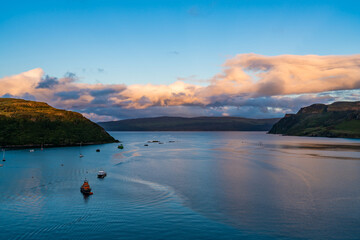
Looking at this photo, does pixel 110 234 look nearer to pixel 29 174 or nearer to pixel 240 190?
pixel 240 190

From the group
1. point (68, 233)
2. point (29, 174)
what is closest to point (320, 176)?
point (68, 233)

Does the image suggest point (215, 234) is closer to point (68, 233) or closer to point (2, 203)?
point (68, 233)

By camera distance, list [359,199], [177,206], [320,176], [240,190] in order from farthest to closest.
Answer: [320,176] < [240,190] < [359,199] < [177,206]

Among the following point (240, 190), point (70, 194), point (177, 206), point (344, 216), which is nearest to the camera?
point (344, 216)

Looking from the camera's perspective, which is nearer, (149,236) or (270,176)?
(149,236)

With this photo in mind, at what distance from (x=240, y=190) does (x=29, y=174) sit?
80099 mm

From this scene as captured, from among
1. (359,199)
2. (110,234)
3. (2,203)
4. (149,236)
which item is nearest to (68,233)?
(110,234)

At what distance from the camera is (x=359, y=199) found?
214 ft

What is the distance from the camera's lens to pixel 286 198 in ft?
220

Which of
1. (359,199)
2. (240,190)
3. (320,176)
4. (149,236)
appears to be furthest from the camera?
(320,176)

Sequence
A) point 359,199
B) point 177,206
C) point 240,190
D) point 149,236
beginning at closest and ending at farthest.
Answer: point 149,236 < point 177,206 < point 359,199 < point 240,190

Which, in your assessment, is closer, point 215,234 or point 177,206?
point 215,234

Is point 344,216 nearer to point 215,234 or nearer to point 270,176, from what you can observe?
point 215,234

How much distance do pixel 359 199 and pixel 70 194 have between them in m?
72.6
